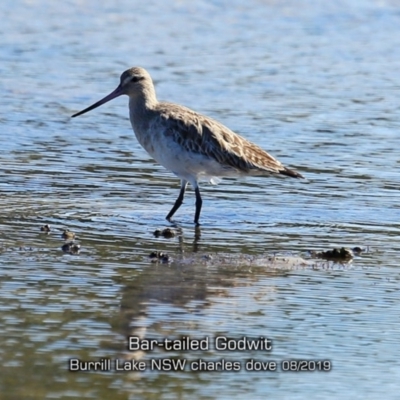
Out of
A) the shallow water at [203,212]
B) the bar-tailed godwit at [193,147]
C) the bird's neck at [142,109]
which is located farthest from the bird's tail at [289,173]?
the bird's neck at [142,109]

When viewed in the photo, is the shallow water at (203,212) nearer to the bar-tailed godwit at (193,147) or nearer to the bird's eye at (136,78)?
the bar-tailed godwit at (193,147)

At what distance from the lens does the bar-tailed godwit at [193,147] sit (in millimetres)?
9422

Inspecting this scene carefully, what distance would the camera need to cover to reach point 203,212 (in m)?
9.34

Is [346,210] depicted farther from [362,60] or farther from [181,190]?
[362,60]

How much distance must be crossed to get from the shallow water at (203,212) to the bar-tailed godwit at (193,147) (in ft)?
0.87

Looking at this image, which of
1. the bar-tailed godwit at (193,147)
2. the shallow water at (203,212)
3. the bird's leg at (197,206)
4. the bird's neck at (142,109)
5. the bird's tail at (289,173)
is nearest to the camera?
the shallow water at (203,212)

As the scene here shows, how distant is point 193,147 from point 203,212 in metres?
0.51

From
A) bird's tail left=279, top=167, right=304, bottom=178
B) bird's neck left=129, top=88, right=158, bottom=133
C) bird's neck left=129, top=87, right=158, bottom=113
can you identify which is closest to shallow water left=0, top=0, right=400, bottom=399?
bird's tail left=279, top=167, right=304, bottom=178

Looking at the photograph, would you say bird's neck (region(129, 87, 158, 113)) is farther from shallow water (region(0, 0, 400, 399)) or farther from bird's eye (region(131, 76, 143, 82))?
shallow water (region(0, 0, 400, 399))

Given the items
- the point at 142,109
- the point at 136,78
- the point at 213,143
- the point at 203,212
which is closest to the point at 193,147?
the point at 213,143

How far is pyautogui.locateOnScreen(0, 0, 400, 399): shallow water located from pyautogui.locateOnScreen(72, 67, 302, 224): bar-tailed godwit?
0.87 ft

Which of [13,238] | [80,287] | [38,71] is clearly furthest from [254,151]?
[38,71]

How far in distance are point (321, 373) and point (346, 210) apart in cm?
382

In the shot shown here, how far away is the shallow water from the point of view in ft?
18.8
